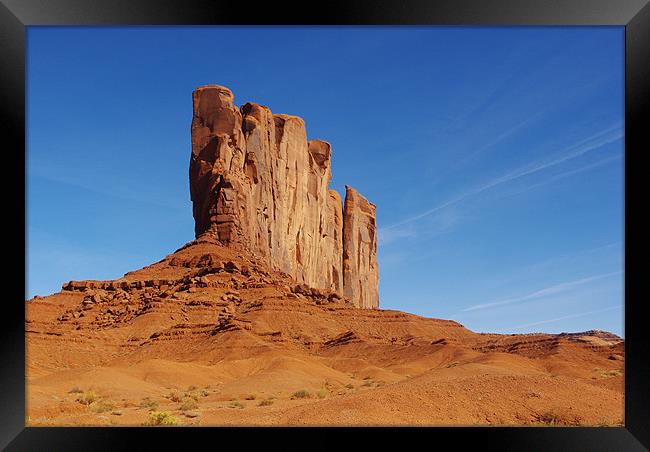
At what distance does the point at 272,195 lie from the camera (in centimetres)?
7012

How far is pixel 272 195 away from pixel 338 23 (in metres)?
62.6

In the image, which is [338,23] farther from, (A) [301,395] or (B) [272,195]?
(B) [272,195]

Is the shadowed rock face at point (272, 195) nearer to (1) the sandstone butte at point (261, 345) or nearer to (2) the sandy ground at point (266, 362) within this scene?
(1) the sandstone butte at point (261, 345)

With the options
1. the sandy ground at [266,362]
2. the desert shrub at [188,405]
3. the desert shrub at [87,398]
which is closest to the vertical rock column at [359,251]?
the sandy ground at [266,362]

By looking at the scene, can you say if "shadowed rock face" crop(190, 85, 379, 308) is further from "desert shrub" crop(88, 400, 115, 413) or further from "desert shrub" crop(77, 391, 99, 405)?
"desert shrub" crop(88, 400, 115, 413)

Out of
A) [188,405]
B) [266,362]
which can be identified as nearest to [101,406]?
[188,405]

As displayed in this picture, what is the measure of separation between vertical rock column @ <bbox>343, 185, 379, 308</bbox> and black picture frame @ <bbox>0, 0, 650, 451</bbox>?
8802cm

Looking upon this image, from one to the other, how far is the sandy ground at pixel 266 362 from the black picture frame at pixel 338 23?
14.9 feet

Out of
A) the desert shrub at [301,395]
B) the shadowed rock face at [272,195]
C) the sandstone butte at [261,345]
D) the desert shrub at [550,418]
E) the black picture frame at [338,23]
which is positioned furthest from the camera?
the shadowed rock face at [272,195]

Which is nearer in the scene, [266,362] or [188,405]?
[188,405]

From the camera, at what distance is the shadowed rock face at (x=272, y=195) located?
57938 mm

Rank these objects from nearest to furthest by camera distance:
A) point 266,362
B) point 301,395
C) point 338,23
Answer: point 338,23 < point 301,395 < point 266,362

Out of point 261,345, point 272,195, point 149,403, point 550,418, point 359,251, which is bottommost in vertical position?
point 149,403
